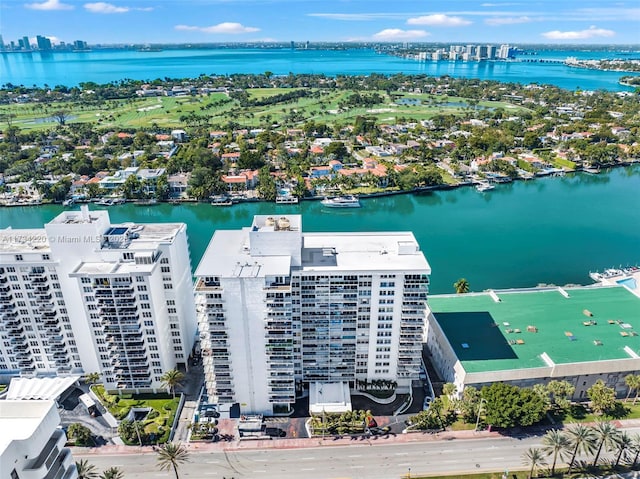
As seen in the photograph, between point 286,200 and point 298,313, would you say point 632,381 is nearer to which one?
point 298,313

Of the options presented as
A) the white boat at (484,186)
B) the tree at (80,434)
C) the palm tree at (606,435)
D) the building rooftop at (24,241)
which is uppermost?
the building rooftop at (24,241)

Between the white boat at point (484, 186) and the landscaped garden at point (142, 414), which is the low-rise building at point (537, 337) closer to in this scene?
the landscaped garden at point (142, 414)

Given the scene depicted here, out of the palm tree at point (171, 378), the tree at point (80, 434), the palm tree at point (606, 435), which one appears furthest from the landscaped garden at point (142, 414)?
the palm tree at point (606, 435)

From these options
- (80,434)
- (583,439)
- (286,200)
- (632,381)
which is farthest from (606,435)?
(286,200)

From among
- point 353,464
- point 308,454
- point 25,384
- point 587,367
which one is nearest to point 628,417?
point 587,367

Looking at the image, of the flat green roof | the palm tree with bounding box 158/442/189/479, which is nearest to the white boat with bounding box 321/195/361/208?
the flat green roof

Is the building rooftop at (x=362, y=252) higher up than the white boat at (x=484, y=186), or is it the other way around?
the building rooftop at (x=362, y=252)

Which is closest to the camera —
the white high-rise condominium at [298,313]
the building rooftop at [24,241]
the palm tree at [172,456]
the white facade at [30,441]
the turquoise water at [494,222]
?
the white facade at [30,441]
